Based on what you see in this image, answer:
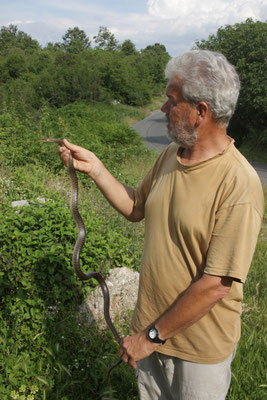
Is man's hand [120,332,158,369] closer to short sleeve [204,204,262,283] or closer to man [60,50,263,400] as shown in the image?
man [60,50,263,400]

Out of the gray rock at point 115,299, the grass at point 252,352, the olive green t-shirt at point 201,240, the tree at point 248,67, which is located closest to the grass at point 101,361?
the grass at point 252,352

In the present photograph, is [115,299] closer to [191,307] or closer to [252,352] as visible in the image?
[252,352]

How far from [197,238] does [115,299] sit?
224cm

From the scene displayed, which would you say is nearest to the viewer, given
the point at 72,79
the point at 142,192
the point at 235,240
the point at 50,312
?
the point at 235,240

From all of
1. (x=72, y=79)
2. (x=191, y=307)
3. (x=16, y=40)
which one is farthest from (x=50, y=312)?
(x=16, y=40)

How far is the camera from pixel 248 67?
64.7 ft

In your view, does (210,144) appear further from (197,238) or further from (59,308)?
(59,308)

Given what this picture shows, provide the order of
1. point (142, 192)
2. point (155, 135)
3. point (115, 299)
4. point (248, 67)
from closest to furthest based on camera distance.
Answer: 1. point (142, 192)
2. point (115, 299)
3. point (248, 67)
4. point (155, 135)

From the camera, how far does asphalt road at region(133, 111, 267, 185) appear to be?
18.8 m

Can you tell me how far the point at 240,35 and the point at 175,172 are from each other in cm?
2107

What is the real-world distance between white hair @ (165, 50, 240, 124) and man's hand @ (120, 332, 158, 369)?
1113mm

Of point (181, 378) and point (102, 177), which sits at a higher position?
point (102, 177)

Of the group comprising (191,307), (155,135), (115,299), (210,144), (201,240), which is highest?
(210,144)

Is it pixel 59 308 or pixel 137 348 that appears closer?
pixel 137 348
